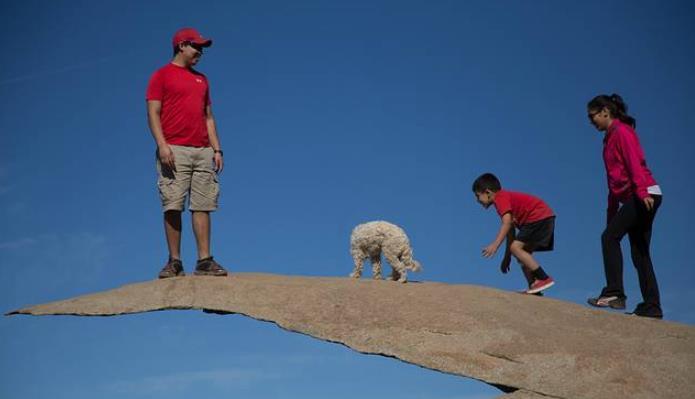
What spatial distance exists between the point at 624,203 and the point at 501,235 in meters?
1.50

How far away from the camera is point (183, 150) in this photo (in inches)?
363

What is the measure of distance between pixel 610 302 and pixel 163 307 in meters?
5.17

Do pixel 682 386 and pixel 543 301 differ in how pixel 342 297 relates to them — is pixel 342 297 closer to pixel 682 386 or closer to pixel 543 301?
pixel 543 301

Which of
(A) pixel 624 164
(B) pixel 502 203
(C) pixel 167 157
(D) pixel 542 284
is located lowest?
(D) pixel 542 284

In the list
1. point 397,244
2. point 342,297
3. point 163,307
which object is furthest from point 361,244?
point 163,307

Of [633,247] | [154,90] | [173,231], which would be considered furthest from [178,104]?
[633,247]

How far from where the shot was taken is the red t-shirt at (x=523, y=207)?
10.0 m

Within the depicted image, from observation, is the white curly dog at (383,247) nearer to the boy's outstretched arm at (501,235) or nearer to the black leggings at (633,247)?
the boy's outstretched arm at (501,235)

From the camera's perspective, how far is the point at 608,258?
9609 mm

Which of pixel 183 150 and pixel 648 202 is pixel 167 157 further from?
pixel 648 202

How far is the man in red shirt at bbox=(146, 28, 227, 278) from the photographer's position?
914 centimetres

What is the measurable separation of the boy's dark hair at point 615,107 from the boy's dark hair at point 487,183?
4.69ft

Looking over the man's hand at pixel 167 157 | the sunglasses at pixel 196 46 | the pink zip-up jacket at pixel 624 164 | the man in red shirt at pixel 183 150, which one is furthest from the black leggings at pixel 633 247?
the sunglasses at pixel 196 46

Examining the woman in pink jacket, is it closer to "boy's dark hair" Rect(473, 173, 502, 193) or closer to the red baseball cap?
"boy's dark hair" Rect(473, 173, 502, 193)
